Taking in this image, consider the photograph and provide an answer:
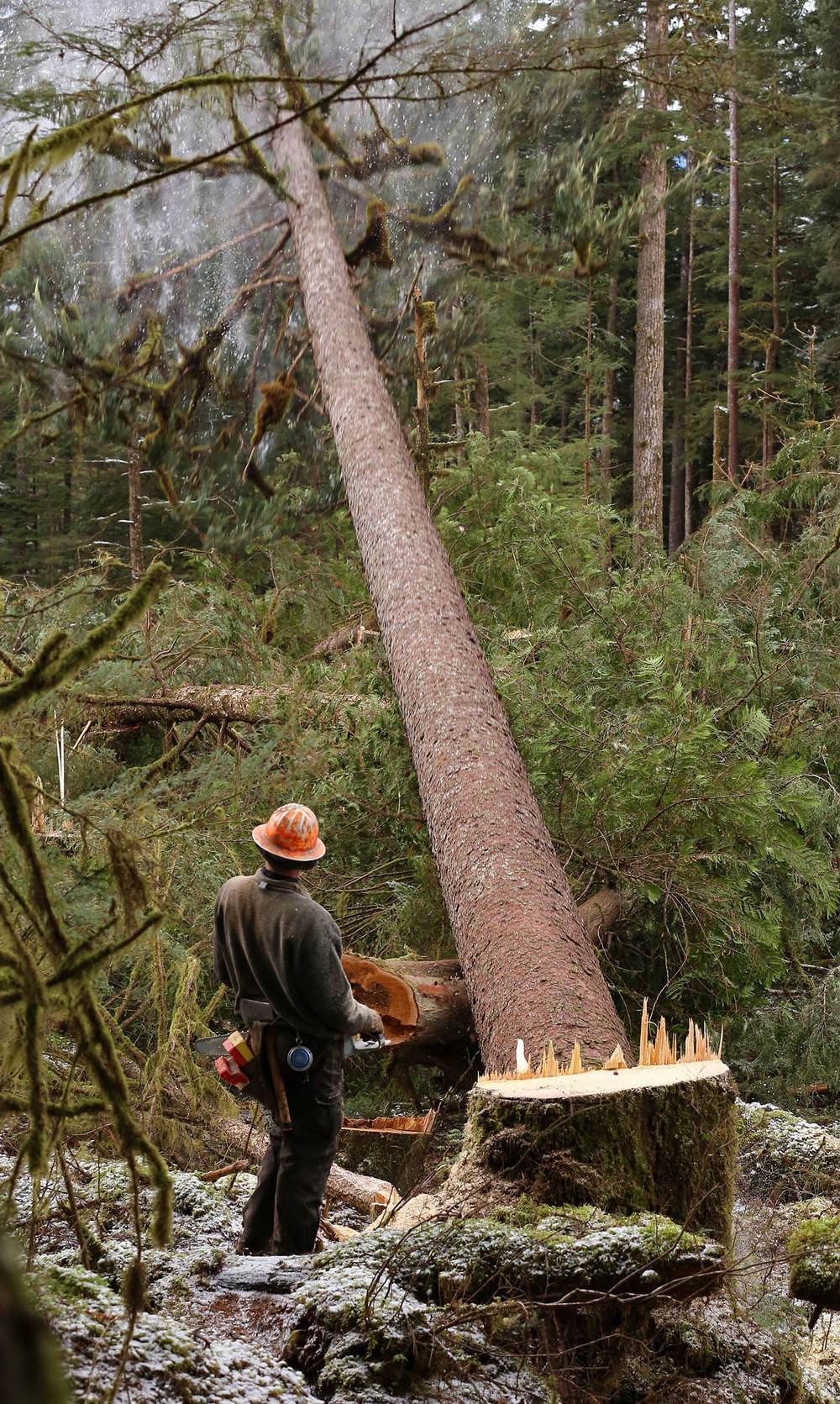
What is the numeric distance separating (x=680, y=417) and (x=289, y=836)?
22.7 m

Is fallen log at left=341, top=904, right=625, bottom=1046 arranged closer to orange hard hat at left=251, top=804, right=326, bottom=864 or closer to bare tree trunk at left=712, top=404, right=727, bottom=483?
orange hard hat at left=251, top=804, right=326, bottom=864

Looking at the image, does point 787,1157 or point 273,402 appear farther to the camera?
point 273,402

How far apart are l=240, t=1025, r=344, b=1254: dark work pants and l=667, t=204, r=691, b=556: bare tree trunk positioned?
2095cm

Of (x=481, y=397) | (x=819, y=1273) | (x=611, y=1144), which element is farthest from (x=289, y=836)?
(x=481, y=397)

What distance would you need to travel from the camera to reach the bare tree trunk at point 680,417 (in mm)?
23719

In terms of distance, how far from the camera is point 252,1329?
8.00 ft

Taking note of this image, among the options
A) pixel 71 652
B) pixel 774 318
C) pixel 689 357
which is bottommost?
pixel 71 652

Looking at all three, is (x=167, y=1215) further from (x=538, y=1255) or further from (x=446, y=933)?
(x=446, y=933)

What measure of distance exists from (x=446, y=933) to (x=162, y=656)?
3380 mm

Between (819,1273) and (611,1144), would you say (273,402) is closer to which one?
(611,1144)

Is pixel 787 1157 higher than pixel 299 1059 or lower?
lower

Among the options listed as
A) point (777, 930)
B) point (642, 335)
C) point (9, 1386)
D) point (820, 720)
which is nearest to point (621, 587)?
point (820, 720)

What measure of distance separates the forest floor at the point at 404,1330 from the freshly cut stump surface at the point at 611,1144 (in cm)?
22

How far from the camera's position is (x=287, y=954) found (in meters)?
3.76
